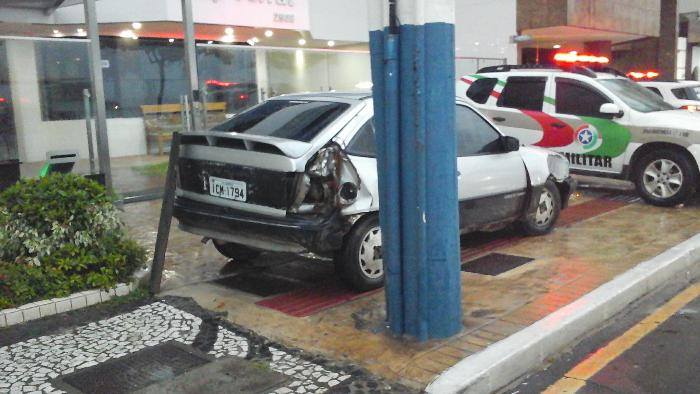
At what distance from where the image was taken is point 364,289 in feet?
19.3

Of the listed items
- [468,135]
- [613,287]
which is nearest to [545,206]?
[468,135]

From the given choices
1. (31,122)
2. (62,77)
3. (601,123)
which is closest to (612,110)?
(601,123)

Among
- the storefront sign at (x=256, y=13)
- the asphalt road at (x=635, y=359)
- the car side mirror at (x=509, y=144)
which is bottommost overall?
the asphalt road at (x=635, y=359)

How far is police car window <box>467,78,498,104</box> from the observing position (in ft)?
36.7

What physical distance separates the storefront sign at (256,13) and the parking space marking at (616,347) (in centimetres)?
1012

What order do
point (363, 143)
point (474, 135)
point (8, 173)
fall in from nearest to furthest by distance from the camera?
1. point (363, 143)
2. point (474, 135)
3. point (8, 173)

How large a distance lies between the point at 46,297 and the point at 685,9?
29359 mm

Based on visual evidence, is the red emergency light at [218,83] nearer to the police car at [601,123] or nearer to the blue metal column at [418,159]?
the police car at [601,123]

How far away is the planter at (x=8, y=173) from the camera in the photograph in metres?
8.69

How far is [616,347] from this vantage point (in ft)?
16.0

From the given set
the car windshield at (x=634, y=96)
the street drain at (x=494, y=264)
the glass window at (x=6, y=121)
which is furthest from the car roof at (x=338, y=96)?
the car windshield at (x=634, y=96)

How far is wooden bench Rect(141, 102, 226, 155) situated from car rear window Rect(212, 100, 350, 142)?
4.56 metres

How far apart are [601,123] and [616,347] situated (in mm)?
5812

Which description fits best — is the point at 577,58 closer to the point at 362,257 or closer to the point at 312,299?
the point at 362,257
